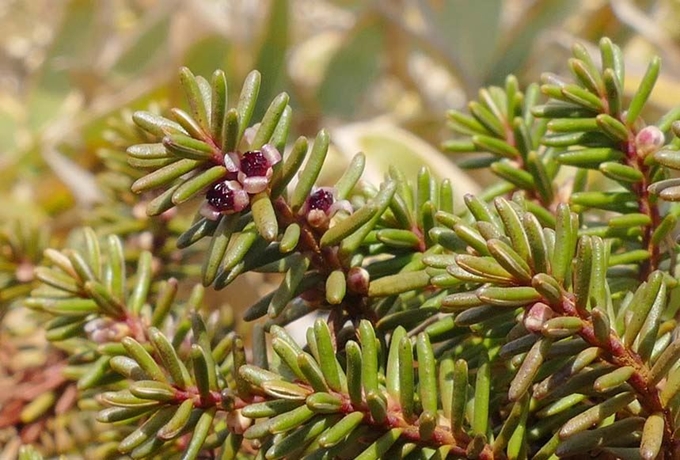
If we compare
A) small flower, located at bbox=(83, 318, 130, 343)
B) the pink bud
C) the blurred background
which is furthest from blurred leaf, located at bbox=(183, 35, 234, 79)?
the pink bud

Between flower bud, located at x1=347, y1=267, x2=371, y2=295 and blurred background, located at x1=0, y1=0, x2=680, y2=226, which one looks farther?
blurred background, located at x1=0, y1=0, x2=680, y2=226

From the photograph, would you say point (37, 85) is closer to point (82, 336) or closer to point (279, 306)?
point (82, 336)

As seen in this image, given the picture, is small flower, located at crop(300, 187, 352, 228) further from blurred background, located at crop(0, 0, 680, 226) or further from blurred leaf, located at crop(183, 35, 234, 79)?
blurred leaf, located at crop(183, 35, 234, 79)

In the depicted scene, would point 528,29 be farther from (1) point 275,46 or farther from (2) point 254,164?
(2) point 254,164

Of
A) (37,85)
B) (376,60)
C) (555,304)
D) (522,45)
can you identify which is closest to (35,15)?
(37,85)

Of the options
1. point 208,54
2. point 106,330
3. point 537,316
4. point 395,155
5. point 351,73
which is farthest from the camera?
point 351,73

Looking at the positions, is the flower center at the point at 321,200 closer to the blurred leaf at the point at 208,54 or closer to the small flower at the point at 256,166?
the small flower at the point at 256,166

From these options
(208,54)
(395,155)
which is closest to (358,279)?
(395,155)
